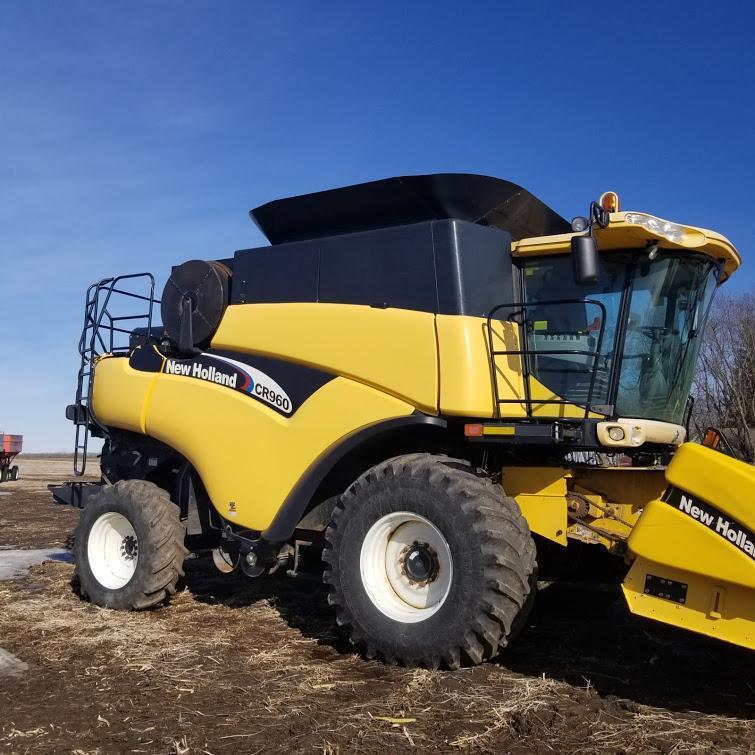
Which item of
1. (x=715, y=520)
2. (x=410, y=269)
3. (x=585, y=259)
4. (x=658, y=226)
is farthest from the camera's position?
(x=410, y=269)

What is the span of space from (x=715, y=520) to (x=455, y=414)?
5.87ft

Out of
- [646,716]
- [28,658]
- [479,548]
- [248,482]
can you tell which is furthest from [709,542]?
[28,658]

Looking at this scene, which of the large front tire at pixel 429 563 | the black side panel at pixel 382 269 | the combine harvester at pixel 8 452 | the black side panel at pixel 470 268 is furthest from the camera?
the combine harvester at pixel 8 452

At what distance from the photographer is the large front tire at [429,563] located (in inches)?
187

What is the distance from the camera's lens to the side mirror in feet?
15.8

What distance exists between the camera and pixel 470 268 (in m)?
5.53

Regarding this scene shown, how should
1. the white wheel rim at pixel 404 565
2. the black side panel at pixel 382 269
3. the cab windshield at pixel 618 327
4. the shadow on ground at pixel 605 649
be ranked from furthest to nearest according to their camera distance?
the black side panel at pixel 382 269 < the cab windshield at pixel 618 327 < the white wheel rim at pixel 404 565 < the shadow on ground at pixel 605 649

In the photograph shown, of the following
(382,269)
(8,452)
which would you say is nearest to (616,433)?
(382,269)

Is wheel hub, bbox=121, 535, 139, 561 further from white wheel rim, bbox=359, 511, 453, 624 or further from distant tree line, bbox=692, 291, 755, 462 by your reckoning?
distant tree line, bbox=692, 291, 755, 462

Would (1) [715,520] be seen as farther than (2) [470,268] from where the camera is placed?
No

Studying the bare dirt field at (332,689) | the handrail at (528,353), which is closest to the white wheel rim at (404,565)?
the bare dirt field at (332,689)

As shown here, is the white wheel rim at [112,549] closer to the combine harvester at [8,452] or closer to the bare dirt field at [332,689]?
the bare dirt field at [332,689]

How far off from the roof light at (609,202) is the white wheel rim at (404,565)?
233cm

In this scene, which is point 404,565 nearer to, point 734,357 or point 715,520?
point 715,520
